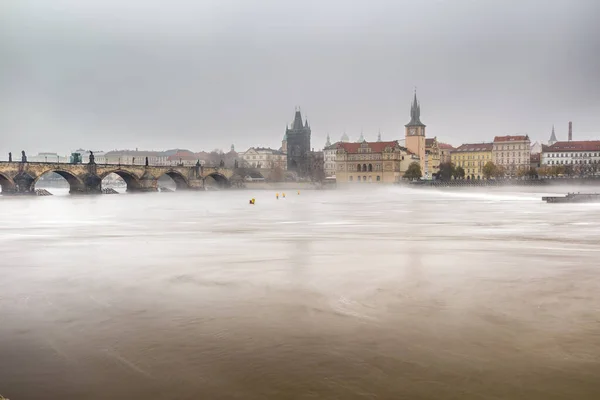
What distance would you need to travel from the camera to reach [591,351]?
6.88 metres

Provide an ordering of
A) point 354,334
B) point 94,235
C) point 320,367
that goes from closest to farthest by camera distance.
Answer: point 320,367 < point 354,334 < point 94,235

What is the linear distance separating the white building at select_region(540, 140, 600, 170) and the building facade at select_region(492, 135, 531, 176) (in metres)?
4.65

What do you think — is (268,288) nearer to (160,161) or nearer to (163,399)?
(163,399)

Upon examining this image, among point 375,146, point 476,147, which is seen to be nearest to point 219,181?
point 375,146

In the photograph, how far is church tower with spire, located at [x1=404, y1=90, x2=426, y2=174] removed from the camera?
13700 centimetres

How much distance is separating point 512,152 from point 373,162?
45727 mm

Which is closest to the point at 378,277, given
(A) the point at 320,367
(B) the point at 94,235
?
(A) the point at 320,367

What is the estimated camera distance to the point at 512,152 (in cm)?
14950

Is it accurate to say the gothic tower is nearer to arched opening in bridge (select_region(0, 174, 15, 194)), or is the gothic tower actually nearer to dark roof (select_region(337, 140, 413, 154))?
dark roof (select_region(337, 140, 413, 154))

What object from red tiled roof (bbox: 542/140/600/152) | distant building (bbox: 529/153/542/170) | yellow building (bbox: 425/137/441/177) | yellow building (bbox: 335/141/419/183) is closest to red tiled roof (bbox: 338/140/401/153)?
yellow building (bbox: 335/141/419/183)

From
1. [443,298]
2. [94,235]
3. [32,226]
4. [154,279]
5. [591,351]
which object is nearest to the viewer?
[591,351]

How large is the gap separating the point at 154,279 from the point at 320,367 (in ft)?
21.4

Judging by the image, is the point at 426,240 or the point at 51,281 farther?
the point at 426,240

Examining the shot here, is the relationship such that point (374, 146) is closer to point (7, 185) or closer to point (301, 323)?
point (7, 185)
